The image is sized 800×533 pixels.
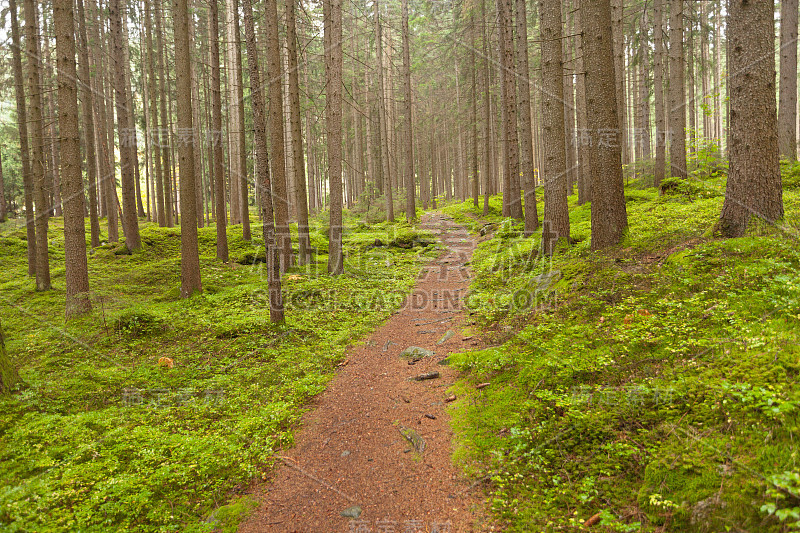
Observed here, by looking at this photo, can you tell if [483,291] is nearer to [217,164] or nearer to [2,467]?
[2,467]

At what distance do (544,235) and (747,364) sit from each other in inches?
304

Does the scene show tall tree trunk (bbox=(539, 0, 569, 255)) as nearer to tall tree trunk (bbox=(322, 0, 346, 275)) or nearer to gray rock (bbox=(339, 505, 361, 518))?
tall tree trunk (bbox=(322, 0, 346, 275))

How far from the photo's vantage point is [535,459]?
3.88 metres

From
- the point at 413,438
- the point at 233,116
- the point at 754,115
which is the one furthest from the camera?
the point at 233,116

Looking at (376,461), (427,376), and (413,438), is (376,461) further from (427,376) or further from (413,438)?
(427,376)

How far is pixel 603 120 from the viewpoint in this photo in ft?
26.3

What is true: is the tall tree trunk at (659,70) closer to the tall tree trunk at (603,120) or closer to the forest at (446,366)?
the forest at (446,366)

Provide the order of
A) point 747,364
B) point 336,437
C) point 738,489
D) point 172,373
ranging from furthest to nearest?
point 172,373 → point 336,437 → point 747,364 → point 738,489

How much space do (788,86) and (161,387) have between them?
1976cm

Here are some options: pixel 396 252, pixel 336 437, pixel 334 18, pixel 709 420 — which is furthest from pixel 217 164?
pixel 709 420

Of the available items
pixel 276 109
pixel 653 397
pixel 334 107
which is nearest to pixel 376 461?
pixel 653 397

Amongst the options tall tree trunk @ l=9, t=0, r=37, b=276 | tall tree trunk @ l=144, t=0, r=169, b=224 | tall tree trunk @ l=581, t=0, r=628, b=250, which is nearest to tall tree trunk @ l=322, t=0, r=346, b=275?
tall tree trunk @ l=581, t=0, r=628, b=250

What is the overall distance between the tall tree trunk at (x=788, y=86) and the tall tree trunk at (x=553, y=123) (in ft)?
28.9

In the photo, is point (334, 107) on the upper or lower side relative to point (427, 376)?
upper
